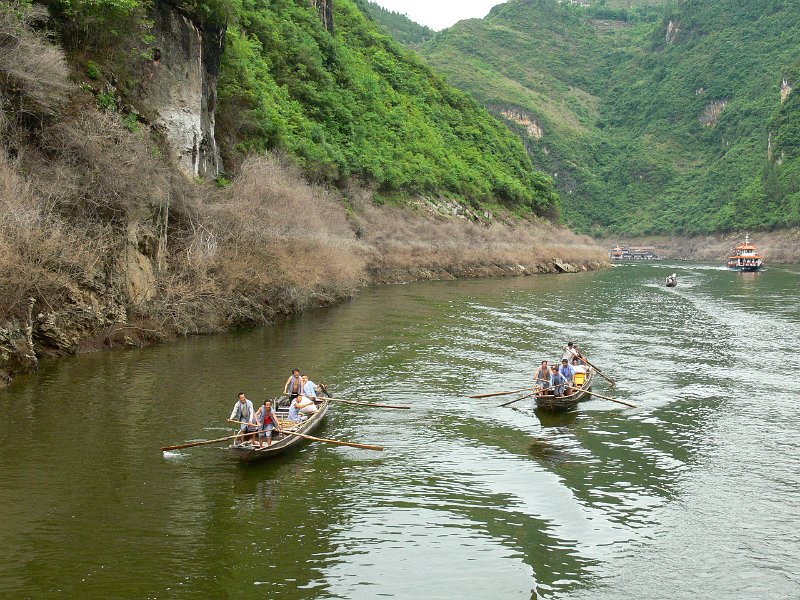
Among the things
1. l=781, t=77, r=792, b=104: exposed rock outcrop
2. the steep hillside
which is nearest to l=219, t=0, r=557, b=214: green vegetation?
the steep hillside

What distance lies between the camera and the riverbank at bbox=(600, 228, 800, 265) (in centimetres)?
13688

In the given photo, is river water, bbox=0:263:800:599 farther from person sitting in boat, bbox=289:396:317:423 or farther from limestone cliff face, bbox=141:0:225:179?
limestone cliff face, bbox=141:0:225:179

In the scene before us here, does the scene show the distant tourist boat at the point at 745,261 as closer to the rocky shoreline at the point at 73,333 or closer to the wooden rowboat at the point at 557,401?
the rocky shoreline at the point at 73,333

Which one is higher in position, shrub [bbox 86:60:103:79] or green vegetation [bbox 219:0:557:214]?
green vegetation [bbox 219:0:557:214]

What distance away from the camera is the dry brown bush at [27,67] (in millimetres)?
33125

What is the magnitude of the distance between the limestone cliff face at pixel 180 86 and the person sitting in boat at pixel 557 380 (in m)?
26.9

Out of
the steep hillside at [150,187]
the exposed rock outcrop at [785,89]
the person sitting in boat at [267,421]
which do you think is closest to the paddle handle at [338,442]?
the person sitting in boat at [267,421]

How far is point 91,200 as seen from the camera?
3456 cm

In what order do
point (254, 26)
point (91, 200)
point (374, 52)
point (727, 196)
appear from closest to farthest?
point (91, 200) < point (254, 26) < point (374, 52) < point (727, 196)

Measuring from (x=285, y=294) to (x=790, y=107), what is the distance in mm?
161825

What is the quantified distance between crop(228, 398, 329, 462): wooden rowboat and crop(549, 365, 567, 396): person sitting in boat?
28.3ft

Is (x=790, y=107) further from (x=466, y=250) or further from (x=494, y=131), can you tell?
(x=466, y=250)

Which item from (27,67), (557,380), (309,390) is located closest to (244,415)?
(309,390)

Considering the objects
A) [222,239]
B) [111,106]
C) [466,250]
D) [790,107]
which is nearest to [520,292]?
[466,250]
